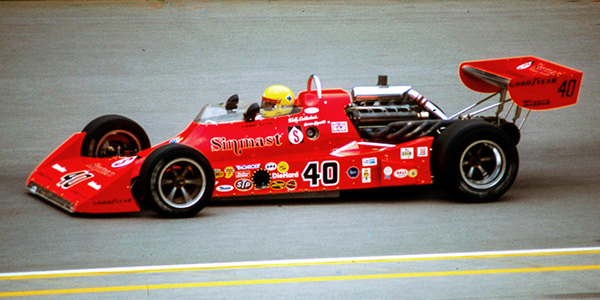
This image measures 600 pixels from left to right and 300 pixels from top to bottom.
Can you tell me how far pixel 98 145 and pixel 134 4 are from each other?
12.7m

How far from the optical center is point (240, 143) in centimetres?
828

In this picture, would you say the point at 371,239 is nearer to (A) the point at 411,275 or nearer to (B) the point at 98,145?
(A) the point at 411,275

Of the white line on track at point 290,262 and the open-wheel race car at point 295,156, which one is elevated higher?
the open-wheel race car at point 295,156

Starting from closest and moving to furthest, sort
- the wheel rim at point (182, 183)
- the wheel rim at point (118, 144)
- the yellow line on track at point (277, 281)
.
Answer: the yellow line on track at point (277, 281) < the wheel rim at point (182, 183) < the wheel rim at point (118, 144)

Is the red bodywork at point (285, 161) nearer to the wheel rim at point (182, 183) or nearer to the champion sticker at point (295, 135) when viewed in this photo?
the champion sticker at point (295, 135)

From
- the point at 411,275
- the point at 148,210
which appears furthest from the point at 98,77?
the point at 411,275

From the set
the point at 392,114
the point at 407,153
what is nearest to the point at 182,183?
the point at 407,153

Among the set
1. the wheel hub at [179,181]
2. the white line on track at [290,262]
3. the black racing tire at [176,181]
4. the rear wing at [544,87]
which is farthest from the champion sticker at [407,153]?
the wheel hub at [179,181]

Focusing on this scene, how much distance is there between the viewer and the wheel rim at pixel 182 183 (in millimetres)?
7820

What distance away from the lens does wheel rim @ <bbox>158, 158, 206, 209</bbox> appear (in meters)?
7.82

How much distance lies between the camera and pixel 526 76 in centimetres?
893

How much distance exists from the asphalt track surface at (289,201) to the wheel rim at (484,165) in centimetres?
27

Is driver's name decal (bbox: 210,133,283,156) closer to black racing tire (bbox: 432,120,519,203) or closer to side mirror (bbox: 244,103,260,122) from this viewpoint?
side mirror (bbox: 244,103,260,122)

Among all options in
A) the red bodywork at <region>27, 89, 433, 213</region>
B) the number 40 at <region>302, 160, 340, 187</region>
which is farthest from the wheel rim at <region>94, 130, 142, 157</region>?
the number 40 at <region>302, 160, 340, 187</region>
